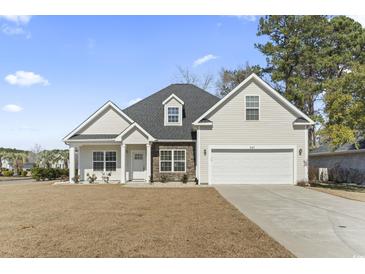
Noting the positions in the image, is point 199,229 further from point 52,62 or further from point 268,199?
point 52,62

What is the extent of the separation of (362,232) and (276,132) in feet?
43.0

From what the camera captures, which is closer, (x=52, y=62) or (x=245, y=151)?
(x=52, y=62)

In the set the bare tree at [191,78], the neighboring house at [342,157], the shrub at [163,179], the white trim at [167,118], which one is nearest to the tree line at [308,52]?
the neighboring house at [342,157]

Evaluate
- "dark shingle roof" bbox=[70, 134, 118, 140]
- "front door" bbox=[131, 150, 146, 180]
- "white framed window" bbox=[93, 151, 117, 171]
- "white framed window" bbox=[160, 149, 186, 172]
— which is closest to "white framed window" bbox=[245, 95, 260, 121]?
"white framed window" bbox=[160, 149, 186, 172]

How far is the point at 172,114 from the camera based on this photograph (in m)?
24.1

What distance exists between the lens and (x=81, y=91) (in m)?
17.0

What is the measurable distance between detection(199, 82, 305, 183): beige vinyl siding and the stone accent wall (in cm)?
194

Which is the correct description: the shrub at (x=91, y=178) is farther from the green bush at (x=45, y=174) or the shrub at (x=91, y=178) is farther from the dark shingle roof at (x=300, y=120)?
the dark shingle roof at (x=300, y=120)

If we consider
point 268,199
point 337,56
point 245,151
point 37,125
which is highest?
point 337,56

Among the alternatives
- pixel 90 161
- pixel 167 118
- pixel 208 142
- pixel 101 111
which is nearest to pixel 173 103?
pixel 167 118

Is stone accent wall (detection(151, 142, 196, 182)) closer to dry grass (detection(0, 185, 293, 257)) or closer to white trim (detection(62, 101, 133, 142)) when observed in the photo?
white trim (detection(62, 101, 133, 142))

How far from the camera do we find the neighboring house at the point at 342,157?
22.7 metres

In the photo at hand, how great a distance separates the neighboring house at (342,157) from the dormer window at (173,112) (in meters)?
10.6

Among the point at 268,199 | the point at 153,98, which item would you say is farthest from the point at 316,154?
the point at 268,199
